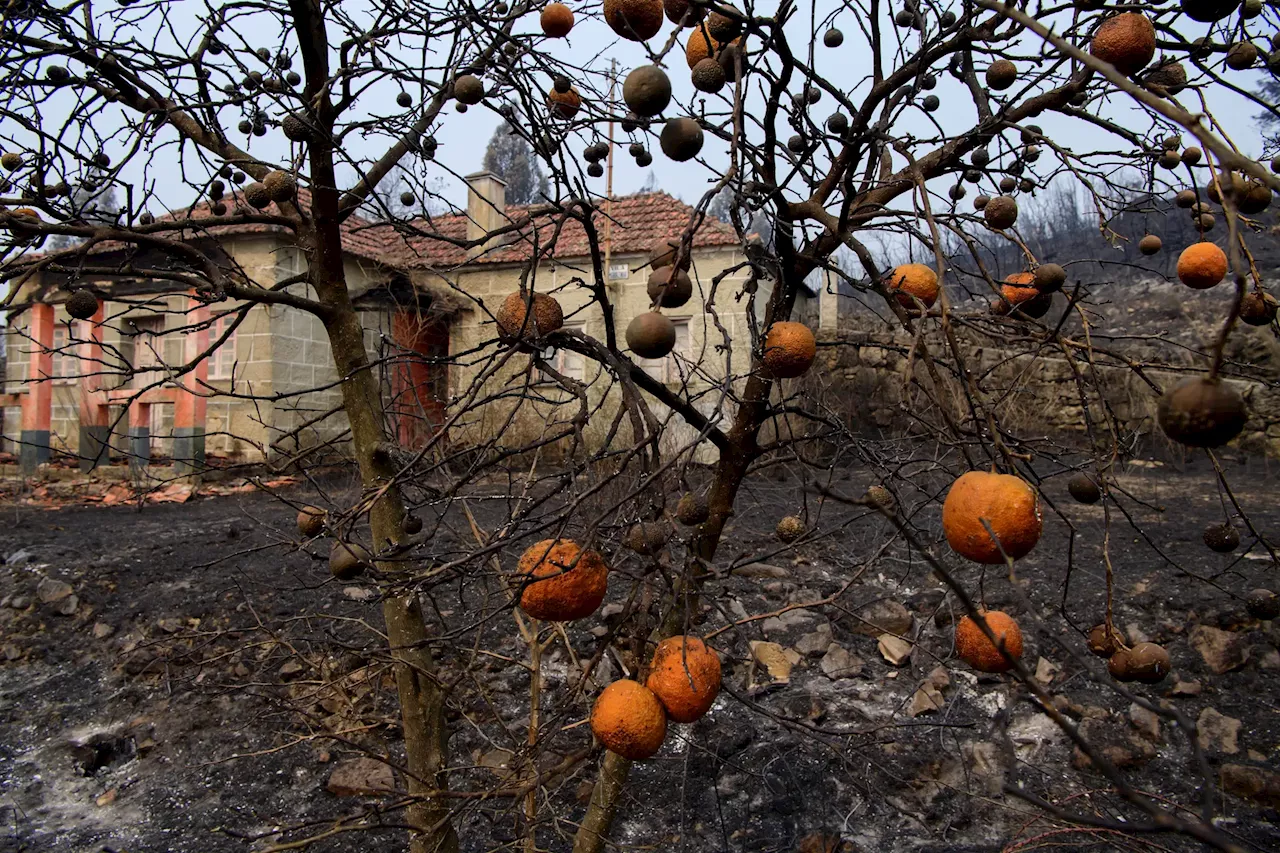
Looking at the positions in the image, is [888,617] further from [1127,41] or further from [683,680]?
[1127,41]

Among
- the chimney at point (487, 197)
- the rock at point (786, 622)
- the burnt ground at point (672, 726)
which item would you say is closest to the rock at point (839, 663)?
the burnt ground at point (672, 726)

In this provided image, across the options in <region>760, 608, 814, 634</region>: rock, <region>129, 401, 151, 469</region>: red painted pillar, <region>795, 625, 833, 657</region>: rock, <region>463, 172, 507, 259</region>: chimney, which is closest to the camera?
<region>795, 625, 833, 657</region>: rock

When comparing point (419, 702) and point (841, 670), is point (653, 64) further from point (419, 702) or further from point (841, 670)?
point (841, 670)

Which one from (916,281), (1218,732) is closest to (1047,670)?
(1218,732)

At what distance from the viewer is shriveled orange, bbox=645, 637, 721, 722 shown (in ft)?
4.73

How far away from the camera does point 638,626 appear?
153 centimetres

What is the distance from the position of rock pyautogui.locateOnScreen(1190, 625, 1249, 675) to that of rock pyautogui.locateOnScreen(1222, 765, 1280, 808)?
3.18 feet

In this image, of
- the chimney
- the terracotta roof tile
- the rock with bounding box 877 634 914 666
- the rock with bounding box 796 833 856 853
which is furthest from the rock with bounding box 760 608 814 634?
the chimney

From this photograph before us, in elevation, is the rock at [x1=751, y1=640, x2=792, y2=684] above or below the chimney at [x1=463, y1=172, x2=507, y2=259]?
below

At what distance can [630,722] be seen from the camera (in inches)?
55.4

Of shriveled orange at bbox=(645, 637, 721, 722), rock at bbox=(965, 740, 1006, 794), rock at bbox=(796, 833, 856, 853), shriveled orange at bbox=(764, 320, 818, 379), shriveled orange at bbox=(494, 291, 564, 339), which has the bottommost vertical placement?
rock at bbox=(796, 833, 856, 853)

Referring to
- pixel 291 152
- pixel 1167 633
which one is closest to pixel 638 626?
pixel 291 152

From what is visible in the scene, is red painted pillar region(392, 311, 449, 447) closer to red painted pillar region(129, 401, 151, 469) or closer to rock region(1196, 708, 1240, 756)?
rock region(1196, 708, 1240, 756)

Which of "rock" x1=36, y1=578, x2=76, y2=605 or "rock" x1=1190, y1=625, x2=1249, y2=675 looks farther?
"rock" x1=36, y1=578, x2=76, y2=605
